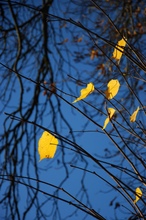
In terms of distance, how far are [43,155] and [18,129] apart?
185cm

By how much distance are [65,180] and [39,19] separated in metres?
1.87

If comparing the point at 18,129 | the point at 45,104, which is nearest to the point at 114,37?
the point at 45,104

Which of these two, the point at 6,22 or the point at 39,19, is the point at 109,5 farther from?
the point at 6,22

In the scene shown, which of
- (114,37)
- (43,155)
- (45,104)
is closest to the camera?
(43,155)

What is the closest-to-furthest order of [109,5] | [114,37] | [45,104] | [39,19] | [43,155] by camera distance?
[43,155]
[45,104]
[39,19]
[114,37]
[109,5]

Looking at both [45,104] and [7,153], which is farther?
[45,104]

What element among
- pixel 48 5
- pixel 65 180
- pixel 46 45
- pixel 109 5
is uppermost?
pixel 109 5

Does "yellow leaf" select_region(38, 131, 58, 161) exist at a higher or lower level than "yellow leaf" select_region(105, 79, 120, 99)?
lower

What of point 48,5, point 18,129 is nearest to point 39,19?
point 48,5

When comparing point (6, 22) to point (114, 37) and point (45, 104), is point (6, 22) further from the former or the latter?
point (114, 37)

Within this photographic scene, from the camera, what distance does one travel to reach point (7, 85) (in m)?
2.94

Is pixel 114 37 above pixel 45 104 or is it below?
above

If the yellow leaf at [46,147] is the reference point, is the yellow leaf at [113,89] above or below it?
above

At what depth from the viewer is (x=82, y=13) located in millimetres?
3889
